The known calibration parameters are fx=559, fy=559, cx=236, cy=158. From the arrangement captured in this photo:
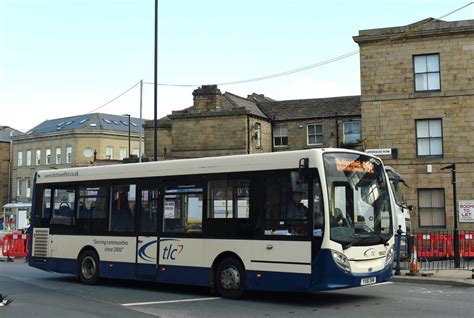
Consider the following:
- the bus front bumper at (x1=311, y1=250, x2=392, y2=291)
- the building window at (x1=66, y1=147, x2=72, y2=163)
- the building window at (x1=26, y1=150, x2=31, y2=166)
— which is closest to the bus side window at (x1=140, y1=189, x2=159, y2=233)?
the bus front bumper at (x1=311, y1=250, x2=392, y2=291)

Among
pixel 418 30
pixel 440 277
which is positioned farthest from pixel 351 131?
pixel 440 277

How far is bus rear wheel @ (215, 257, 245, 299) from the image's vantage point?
1117 centimetres

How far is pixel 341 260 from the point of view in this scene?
9984 millimetres

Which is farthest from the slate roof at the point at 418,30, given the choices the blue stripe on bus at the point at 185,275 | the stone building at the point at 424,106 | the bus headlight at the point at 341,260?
the bus headlight at the point at 341,260

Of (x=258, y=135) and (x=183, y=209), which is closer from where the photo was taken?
(x=183, y=209)

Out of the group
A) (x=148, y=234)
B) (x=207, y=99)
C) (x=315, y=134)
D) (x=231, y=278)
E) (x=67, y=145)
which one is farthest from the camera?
(x=67, y=145)

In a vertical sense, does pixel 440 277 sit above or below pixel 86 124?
below

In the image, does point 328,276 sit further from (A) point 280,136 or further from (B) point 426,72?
(A) point 280,136

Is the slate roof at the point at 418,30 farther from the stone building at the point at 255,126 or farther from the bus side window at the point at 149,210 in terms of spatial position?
the bus side window at the point at 149,210

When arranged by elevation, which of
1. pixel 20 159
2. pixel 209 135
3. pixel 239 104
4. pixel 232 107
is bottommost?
pixel 209 135

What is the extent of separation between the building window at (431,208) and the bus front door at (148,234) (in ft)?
52.6

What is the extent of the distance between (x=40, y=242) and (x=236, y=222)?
6.62 metres

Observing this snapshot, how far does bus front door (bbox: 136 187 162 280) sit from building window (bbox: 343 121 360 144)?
2843 centimetres

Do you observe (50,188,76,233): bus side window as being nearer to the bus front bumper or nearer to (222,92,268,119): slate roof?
the bus front bumper
